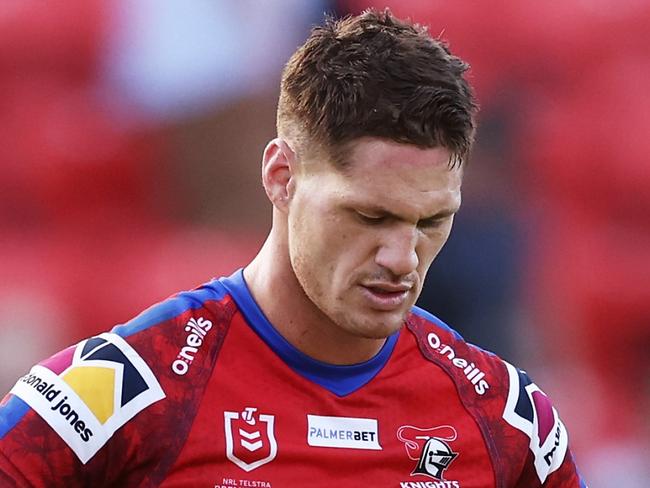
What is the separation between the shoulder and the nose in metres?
0.42

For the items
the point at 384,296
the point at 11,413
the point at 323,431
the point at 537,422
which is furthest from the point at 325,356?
the point at 11,413

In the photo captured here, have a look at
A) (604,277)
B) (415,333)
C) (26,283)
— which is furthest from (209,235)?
(415,333)

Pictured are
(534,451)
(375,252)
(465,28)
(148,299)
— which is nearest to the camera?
(375,252)

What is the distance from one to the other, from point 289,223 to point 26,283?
276 cm

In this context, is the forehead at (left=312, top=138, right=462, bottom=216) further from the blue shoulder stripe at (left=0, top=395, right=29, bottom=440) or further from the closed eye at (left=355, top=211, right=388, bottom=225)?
the blue shoulder stripe at (left=0, top=395, right=29, bottom=440)

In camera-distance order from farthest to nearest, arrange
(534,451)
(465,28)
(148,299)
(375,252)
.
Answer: (465,28)
(148,299)
(534,451)
(375,252)

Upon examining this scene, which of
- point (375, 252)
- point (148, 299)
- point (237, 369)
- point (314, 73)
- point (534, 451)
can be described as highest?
point (314, 73)

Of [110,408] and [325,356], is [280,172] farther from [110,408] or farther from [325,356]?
[110,408]

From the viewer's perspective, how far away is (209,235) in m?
5.48

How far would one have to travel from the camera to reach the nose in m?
2.64

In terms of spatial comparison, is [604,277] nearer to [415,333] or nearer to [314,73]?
[415,333]

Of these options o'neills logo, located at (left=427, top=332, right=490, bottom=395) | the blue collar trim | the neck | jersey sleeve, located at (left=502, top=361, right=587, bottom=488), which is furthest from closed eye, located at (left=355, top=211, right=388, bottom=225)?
jersey sleeve, located at (left=502, top=361, right=587, bottom=488)

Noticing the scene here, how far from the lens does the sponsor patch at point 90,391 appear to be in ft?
8.46

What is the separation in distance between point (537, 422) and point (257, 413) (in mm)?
643
